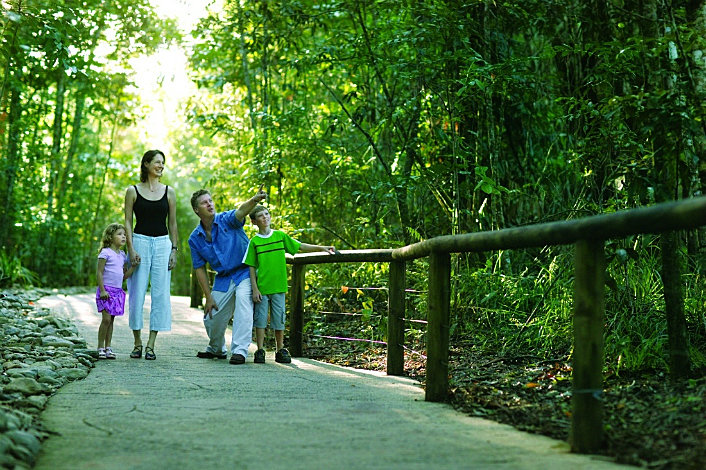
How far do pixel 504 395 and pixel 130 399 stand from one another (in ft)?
7.23

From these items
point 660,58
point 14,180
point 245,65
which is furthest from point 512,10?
point 14,180

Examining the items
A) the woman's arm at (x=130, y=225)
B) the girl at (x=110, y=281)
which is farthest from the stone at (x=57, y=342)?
the woman's arm at (x=130, y=225)

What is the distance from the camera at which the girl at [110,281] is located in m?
6.85

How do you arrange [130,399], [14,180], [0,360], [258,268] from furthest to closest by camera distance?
[14,180] → [258,268] → [0,360] → [130,399]

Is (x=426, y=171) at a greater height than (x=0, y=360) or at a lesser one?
greater

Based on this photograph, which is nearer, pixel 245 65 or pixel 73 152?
pixel 245 65

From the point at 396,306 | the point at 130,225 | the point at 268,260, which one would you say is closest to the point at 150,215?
the point at 130,225

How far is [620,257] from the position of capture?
4.88 m

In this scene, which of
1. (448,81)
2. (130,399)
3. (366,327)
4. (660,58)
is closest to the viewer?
(130,399)

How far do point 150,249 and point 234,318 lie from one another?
3.14 feet

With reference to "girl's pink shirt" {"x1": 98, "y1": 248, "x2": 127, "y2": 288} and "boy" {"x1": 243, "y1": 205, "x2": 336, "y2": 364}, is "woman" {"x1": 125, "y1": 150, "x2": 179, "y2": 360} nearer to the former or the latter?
"girl's pink shirt" {"x1": 98, "y1": 248, "x2": 127, "y2": 288}

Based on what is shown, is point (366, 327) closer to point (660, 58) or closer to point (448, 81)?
point (448, 81)

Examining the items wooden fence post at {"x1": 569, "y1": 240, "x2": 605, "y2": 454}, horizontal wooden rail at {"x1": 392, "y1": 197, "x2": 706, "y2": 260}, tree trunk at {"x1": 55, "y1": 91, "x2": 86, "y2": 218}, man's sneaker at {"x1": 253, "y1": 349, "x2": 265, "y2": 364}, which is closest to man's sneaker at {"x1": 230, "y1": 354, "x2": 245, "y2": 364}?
man's sneaker at {"x1": 253, "y1": 349, "x2": 265, "y2": 364}

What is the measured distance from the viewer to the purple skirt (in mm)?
6902
